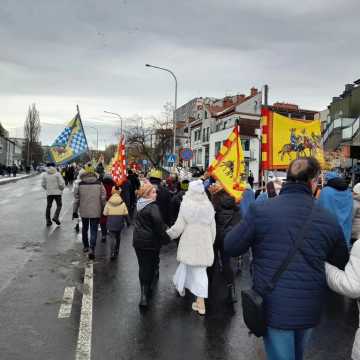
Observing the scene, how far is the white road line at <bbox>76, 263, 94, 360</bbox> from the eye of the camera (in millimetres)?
4219

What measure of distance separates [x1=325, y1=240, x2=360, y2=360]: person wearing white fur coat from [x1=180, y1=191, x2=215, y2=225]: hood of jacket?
2972 millimetres

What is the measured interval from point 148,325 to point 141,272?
100cm

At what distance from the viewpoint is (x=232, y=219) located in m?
6.53

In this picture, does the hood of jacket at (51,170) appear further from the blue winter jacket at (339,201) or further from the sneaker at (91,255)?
the blue winter jacket at (339,201)

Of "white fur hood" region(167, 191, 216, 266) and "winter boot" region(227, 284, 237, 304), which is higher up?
"white fur hood" region(167, 191, 216, 266)

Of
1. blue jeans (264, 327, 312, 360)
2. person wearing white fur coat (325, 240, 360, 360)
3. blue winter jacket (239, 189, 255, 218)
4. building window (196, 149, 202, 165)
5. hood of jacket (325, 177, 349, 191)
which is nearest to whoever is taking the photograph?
person wearing white fur coat (325, 240, 360, 360)

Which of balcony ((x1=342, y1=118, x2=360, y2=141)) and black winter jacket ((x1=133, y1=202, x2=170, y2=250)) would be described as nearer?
black winter jacket ((x1=133, y1=202, x2=170, y2=250))

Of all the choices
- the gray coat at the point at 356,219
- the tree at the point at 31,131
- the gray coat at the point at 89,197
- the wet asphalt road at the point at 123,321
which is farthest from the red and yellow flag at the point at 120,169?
A: the tree at the point at 31,131

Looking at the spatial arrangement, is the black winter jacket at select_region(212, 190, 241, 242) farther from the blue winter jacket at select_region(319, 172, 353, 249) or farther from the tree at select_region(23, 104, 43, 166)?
the tree at select_region(23, 104, 43, 166)

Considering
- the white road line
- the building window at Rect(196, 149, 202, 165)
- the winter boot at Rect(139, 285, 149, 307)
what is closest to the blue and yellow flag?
the white road line

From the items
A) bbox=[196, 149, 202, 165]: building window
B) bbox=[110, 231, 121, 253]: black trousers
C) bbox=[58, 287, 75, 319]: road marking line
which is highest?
bbox=[196, 149, 202, 165]: building window

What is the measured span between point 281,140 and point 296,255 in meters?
6.29

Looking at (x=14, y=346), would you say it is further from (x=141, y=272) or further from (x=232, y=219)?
(x=232, y=219)

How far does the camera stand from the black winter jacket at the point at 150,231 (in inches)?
226
